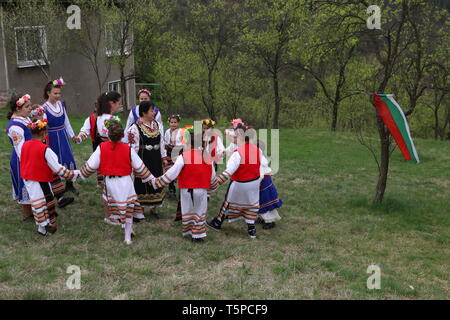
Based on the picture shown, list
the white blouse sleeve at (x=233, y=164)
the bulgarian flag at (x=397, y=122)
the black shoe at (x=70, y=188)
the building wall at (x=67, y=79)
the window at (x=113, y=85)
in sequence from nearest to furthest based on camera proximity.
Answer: the white blouse sleeve at (x=233, y=164) → the bulgarian flag at (x=397, y=122) → the black shoe at (x=70, y=188) → the building wall at (x=67, y=79) → the window at (x=113, y=85)

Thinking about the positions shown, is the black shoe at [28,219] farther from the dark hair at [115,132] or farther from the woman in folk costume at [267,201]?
the woman in folk costume at [267,201]

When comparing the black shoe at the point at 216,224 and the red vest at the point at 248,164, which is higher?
the red vest at the point at 248,164

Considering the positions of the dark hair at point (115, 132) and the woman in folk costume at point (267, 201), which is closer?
the dark hair at point (115, 132)

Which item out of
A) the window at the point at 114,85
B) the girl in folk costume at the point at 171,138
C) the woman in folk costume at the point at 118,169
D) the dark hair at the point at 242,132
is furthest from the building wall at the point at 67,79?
the dark hair at the point at 242,132

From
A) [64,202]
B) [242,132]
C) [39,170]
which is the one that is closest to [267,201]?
[242,132]

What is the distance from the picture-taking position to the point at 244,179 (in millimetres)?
6316

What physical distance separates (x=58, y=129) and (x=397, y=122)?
511 centimetres

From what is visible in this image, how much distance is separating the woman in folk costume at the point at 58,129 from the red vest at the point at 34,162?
0.90 meters

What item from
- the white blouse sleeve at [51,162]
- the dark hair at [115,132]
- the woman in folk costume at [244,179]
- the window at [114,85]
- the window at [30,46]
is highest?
the window at [30,46]

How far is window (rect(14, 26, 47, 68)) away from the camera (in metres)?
16.9

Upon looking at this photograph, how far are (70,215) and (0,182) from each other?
1994 millimetres

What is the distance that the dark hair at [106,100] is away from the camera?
667 centimetres

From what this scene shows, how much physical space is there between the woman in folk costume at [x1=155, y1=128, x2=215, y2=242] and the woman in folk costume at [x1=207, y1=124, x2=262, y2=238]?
0.27m

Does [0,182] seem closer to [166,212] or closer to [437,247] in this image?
[166,212]
